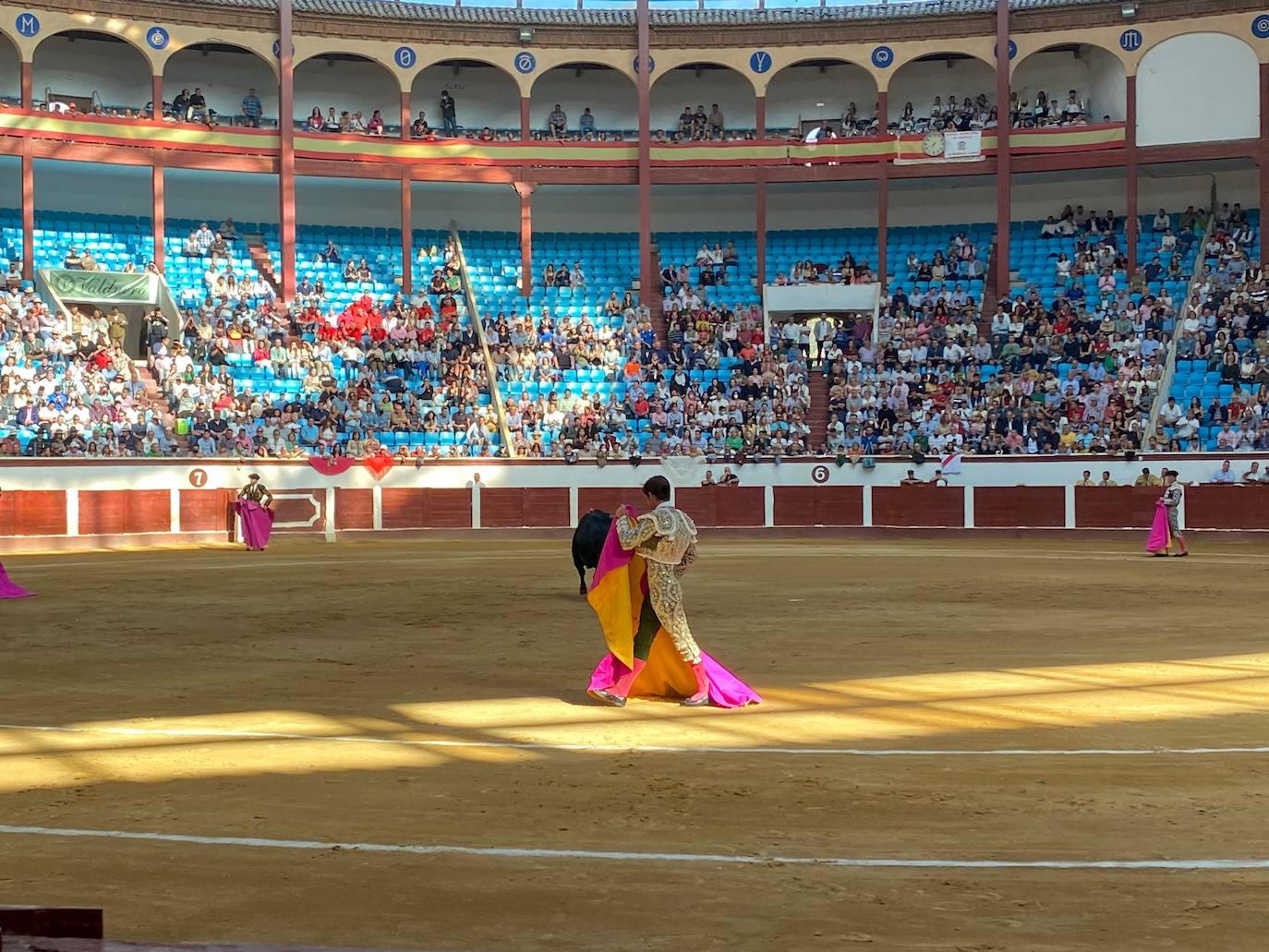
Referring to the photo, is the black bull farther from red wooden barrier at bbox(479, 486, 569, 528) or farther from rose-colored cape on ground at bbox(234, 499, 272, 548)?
red wooden barrier at bbox(479, 486, 569, 528)

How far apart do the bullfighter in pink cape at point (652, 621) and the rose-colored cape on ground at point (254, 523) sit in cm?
1670

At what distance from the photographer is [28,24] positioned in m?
30.8

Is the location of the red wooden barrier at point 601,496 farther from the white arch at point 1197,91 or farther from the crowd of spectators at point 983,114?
the white arch at point 1197,91

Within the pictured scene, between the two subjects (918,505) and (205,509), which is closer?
(205,509)

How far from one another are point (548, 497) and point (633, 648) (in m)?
19.0

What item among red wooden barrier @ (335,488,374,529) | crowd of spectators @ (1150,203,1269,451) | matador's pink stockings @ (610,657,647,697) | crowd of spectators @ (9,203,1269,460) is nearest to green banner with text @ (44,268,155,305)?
crowd of spectators @ (9,203,1269,460)

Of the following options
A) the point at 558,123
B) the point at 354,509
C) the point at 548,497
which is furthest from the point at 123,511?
the point at 558,123

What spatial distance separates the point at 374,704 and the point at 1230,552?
57.3 feet

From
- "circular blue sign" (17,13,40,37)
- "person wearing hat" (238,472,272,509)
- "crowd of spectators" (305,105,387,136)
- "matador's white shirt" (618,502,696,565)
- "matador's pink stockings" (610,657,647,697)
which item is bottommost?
"matador's pink stockings" (610,657,647,697)

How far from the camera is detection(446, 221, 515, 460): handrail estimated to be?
2863cm

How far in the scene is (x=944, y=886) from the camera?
4.85m

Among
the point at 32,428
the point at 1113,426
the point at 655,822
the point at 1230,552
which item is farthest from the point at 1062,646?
the point at 32,428

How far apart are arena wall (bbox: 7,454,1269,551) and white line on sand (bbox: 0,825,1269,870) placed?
20.7 metres

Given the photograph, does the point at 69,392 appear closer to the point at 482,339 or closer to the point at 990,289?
the point at 482,339
